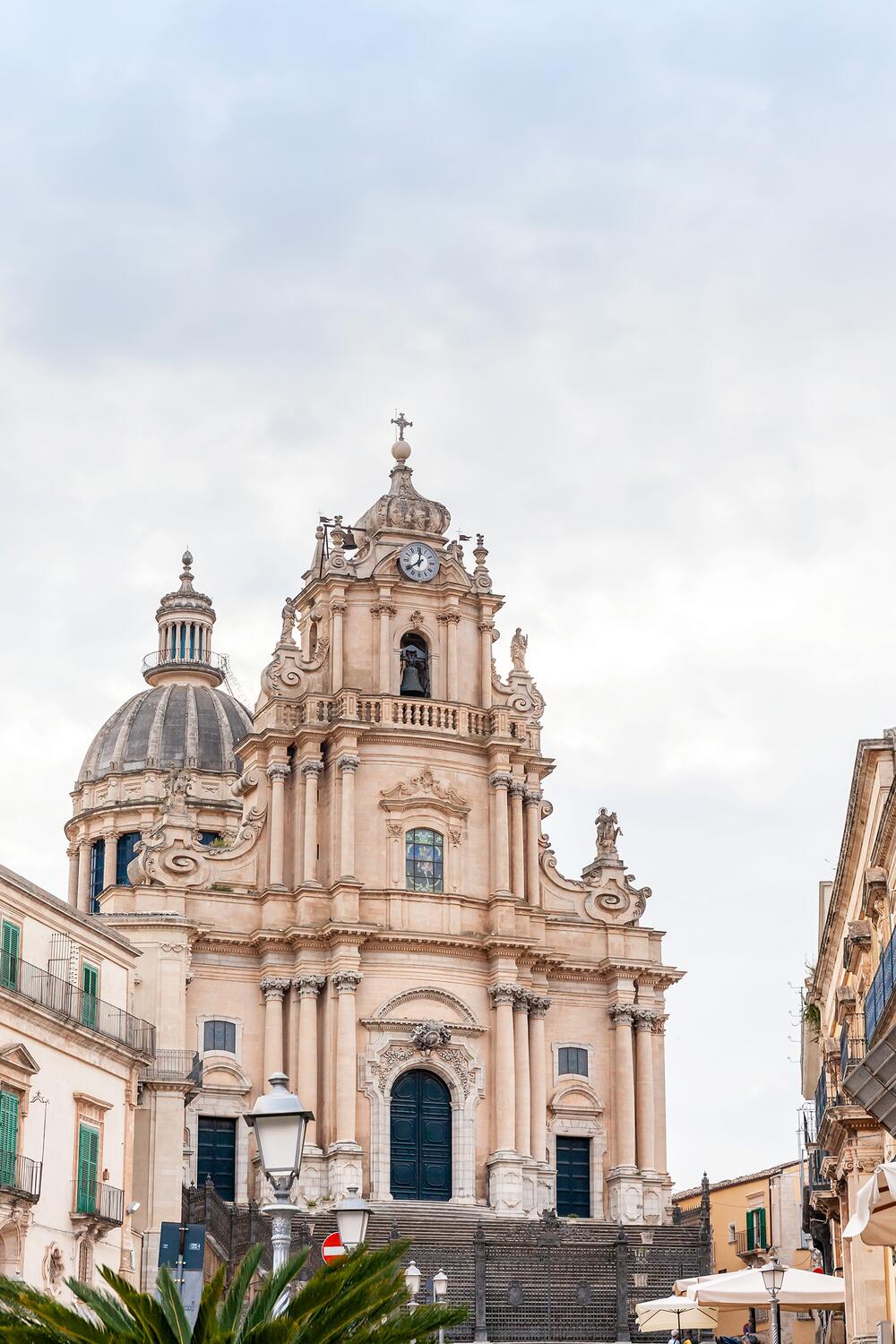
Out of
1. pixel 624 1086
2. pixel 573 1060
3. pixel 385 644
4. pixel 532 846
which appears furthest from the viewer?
pixel 532 846

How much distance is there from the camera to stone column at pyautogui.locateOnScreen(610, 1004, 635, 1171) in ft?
185

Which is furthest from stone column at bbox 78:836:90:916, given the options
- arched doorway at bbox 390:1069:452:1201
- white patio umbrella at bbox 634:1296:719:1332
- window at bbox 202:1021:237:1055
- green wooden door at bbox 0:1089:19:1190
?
green wooden door at bbox 0:1089:19:1190

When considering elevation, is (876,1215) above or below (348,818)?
below

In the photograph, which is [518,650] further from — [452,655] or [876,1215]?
[876,1215]

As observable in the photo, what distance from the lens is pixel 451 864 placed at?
187 ft

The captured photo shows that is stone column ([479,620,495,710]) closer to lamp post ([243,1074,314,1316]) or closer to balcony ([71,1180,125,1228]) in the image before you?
balcony ([71,1180,125,1228])

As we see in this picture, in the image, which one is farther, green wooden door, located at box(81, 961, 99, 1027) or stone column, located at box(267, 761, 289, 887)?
stone column, located at box(267, 761, 289, 887)

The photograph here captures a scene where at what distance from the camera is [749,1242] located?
240 ft

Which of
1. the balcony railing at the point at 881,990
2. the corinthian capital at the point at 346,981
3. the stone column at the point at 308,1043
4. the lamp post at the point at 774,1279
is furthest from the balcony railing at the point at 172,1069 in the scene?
the lamp post at the point at 774,1279

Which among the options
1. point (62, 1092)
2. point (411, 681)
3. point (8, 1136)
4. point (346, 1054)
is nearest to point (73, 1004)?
point (62, 1092)

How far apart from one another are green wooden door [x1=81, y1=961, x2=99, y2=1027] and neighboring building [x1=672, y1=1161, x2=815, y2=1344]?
29.4 metres

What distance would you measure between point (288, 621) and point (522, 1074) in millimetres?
14321

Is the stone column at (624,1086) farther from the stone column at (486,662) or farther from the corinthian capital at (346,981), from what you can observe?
the stone column at (486,662)

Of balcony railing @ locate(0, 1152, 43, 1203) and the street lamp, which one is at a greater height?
balcony railing @ locate(0, 1152, 43, 1203)
